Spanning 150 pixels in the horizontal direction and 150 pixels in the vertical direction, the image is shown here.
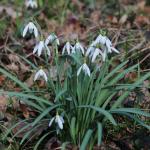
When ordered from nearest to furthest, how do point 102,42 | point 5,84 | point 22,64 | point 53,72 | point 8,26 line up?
point 102,42 < point 53,72 < point 5,84 < point 22,64 < point 8,26

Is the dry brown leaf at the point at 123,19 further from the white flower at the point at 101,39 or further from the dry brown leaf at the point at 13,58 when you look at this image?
the white flower at the point at 101,39

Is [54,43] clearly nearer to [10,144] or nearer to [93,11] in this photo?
[10,144]

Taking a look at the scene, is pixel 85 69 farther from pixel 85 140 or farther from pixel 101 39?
pixel 85 140

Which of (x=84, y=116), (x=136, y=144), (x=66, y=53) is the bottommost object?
(x=136, y=144)

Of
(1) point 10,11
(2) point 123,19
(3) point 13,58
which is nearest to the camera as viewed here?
(3) point 13,58

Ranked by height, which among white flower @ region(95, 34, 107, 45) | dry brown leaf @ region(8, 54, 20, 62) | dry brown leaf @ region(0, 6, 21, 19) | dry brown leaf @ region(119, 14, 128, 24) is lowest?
dry brown leaf @ region(8, 54, 20, 62)

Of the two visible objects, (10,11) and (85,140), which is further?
(10,11)

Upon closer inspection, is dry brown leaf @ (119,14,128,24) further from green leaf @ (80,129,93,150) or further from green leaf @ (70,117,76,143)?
green leaf @ (80,129,93,150)

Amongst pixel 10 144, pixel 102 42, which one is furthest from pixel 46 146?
pixel 102 42

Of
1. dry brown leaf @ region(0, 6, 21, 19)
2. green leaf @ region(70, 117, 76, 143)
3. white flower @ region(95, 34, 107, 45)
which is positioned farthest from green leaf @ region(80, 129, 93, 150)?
dry brown leaf @ region(0, 6, 21, 19)

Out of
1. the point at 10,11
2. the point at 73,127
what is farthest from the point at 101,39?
the point at 10,11

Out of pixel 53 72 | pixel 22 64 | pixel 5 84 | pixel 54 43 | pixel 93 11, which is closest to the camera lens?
pixel 54 43
